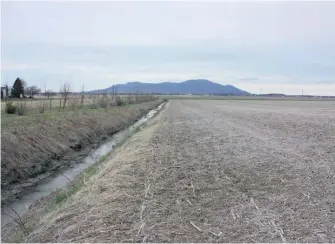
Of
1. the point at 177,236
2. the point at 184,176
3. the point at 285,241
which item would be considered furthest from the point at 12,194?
the point at 285,241

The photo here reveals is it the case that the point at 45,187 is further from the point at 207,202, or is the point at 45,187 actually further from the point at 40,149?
the point at 207,202

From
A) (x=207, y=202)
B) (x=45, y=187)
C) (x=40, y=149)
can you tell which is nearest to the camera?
(x=207, y=202)

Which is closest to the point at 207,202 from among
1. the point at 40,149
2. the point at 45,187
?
the point at 45,187

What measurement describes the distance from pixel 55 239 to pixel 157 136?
14.3m

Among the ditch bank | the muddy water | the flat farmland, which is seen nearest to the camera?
the flat farmland

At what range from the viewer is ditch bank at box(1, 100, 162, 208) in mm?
15367

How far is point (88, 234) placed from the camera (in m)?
7.04

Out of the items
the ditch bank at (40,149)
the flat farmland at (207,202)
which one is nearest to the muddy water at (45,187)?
the ditch bank at (40,149)

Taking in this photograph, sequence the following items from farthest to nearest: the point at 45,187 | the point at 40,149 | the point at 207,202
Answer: the point at 40,149, the point at 45,187, the point at 207,202

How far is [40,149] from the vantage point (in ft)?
64.5

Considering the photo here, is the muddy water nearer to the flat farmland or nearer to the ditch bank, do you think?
the ditch bank

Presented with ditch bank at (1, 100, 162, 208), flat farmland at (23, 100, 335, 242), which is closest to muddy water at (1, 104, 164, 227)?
ditch bank at (1, 100, 162, 208)

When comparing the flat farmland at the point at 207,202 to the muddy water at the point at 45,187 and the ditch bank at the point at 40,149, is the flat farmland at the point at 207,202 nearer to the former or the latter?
the muddy water at the point at 45,187

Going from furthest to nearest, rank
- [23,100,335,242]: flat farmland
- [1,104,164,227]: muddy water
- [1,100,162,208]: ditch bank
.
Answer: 1. [1,100,162,208]: ditch bank
2. [1,104,164,227]: muddy water
3. [23,100,335,242]: flat farmland
